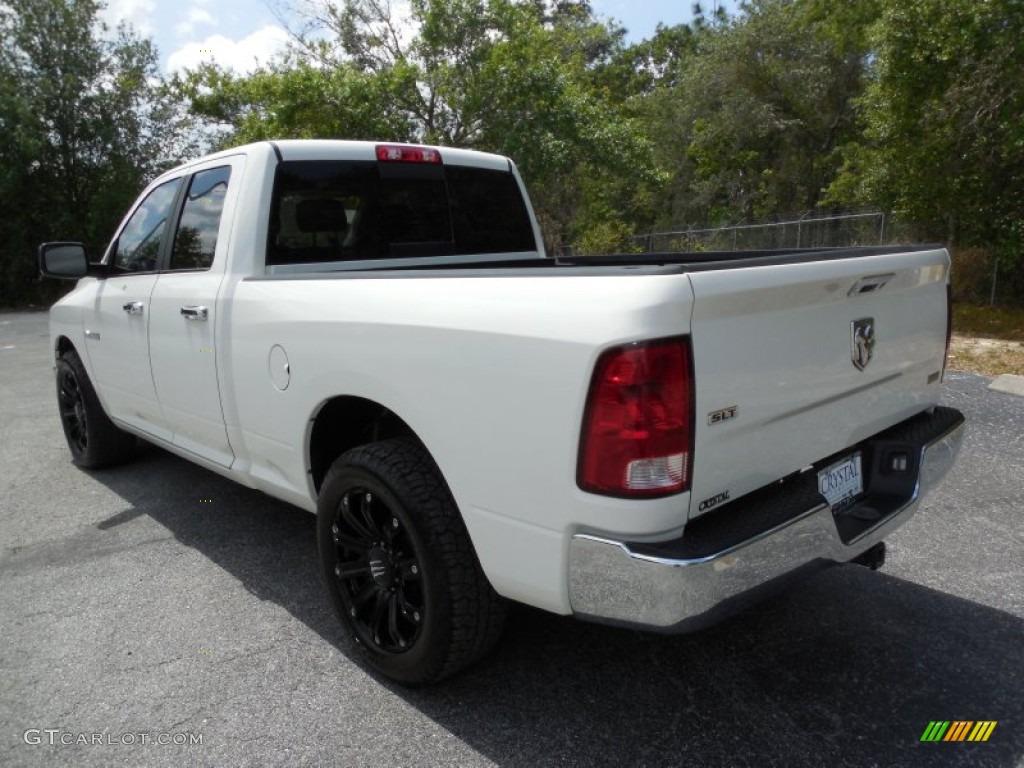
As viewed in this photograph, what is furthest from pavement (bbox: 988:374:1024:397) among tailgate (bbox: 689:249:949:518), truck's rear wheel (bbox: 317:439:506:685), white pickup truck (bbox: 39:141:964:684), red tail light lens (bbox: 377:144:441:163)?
truck's rear wheel (bbox: 317:439:506:685)

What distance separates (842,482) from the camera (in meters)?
2.49

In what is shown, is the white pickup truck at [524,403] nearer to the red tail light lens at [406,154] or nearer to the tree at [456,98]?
the red tail light lens at [406,154]

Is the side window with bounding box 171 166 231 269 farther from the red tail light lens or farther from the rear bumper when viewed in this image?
the rear bumper

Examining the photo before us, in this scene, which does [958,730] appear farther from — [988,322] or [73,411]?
[988,322]

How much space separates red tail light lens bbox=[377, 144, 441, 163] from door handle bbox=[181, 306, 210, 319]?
1113 mm

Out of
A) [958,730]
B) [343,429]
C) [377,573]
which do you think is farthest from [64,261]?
[958,730]

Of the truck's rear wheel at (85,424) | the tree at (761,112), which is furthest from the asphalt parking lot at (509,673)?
the tree at (761,112)

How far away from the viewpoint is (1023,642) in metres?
2.85

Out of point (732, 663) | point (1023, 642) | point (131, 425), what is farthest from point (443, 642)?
point (131, 425)

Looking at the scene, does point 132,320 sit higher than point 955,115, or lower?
lower

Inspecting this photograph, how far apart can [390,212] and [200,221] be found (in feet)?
3.01

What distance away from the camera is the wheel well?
289 cm

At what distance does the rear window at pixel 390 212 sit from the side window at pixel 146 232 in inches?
38.5

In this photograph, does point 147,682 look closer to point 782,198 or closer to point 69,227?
point 69,227
